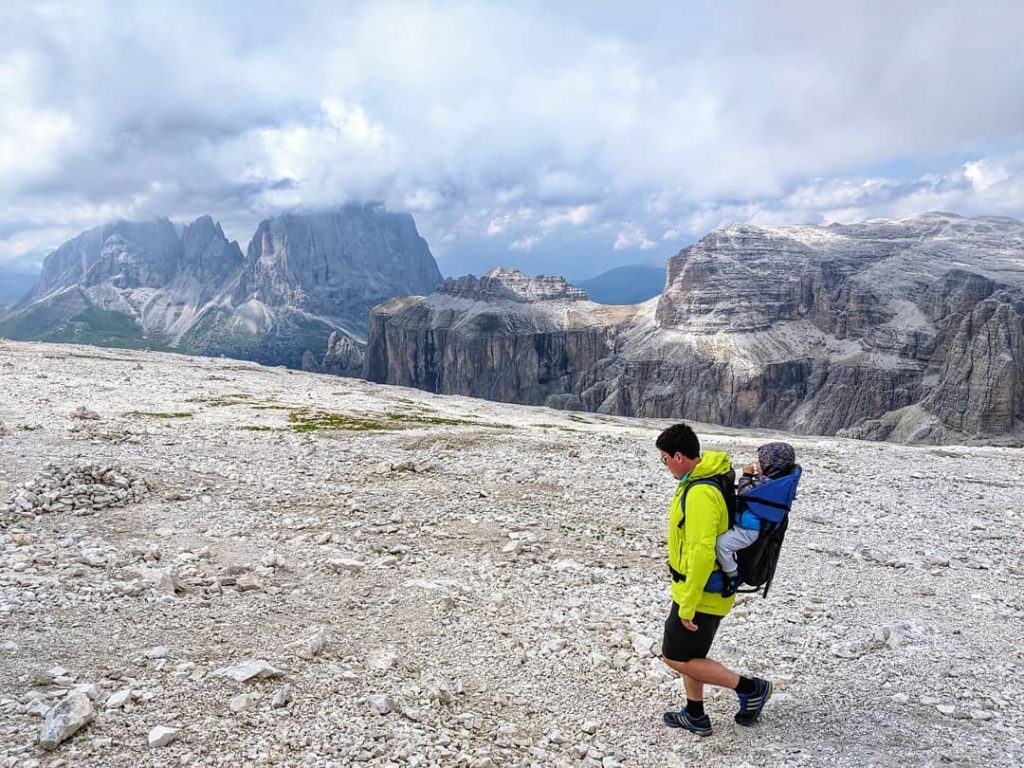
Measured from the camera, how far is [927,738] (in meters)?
8.60

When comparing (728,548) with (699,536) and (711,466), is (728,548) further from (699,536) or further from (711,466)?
(711,466)

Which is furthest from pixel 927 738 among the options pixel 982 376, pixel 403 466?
pixel 982 376

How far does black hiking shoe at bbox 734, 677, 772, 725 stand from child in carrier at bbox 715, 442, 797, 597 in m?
1.79

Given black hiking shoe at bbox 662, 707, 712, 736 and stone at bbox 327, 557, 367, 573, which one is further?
stone at bbox 327, 557, 367, 573

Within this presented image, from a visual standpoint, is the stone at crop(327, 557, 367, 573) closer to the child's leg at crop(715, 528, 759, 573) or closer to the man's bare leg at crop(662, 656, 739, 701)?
the man's bare leg at crop(662, 656, 739, 701)

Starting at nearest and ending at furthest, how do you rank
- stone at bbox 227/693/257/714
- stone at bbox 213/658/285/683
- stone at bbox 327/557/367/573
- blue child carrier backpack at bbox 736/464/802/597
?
1. blue child carrier backpack at bbox 736/464/802/597
2. stone at bbox 227/693/257/714
3. stone at bbox 213/658/285/683
4. stone at bbox 327/557/367/573

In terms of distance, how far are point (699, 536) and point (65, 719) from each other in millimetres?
7981

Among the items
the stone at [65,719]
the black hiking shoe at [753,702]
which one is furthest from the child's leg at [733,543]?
the stone at [65,719]

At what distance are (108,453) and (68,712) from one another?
2012 centimetres

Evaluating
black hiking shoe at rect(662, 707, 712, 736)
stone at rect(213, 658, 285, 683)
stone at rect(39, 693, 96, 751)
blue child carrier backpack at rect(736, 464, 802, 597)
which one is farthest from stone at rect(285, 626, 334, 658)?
blue child carrier backpack at rect(736, 464, 802, 597)

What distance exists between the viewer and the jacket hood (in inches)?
323

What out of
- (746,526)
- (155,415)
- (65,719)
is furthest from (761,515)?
(155,415)

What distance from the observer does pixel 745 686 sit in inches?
345

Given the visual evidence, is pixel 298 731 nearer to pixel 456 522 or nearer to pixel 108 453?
pixel 456 522
